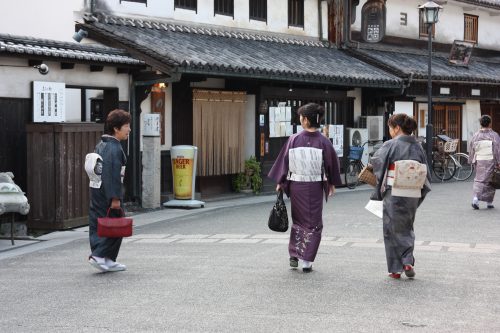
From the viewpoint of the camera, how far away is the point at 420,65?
90.7 ft

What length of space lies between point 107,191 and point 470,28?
25918 millimetres

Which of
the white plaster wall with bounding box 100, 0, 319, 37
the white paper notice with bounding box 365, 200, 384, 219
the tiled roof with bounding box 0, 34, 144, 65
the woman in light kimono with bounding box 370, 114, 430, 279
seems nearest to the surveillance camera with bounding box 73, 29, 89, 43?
the tiled roof with bounding box 0, 34, 144, 65

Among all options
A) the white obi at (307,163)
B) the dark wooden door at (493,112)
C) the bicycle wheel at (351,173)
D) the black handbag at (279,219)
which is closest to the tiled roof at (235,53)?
the bicycle wheel at (351,173)

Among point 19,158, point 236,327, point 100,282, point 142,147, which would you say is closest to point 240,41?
point 142,147

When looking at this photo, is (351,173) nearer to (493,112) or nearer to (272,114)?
(272,114)

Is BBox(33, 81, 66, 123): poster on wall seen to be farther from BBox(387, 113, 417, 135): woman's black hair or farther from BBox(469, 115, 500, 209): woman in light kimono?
BBox(469, 115, 500, 209): woman in light kimono

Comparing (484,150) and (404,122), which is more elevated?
(404,122)

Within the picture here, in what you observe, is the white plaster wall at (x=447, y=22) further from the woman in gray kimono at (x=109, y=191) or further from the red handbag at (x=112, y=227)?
the red handbag at (x=112, y=227)

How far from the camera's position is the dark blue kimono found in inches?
376

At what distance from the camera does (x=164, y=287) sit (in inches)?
343

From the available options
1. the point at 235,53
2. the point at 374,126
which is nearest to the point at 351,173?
the point at 374,126

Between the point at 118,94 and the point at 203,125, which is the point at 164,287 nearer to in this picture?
the point at 118,94

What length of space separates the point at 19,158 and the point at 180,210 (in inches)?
159

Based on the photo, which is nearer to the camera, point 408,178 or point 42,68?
point 408,178
